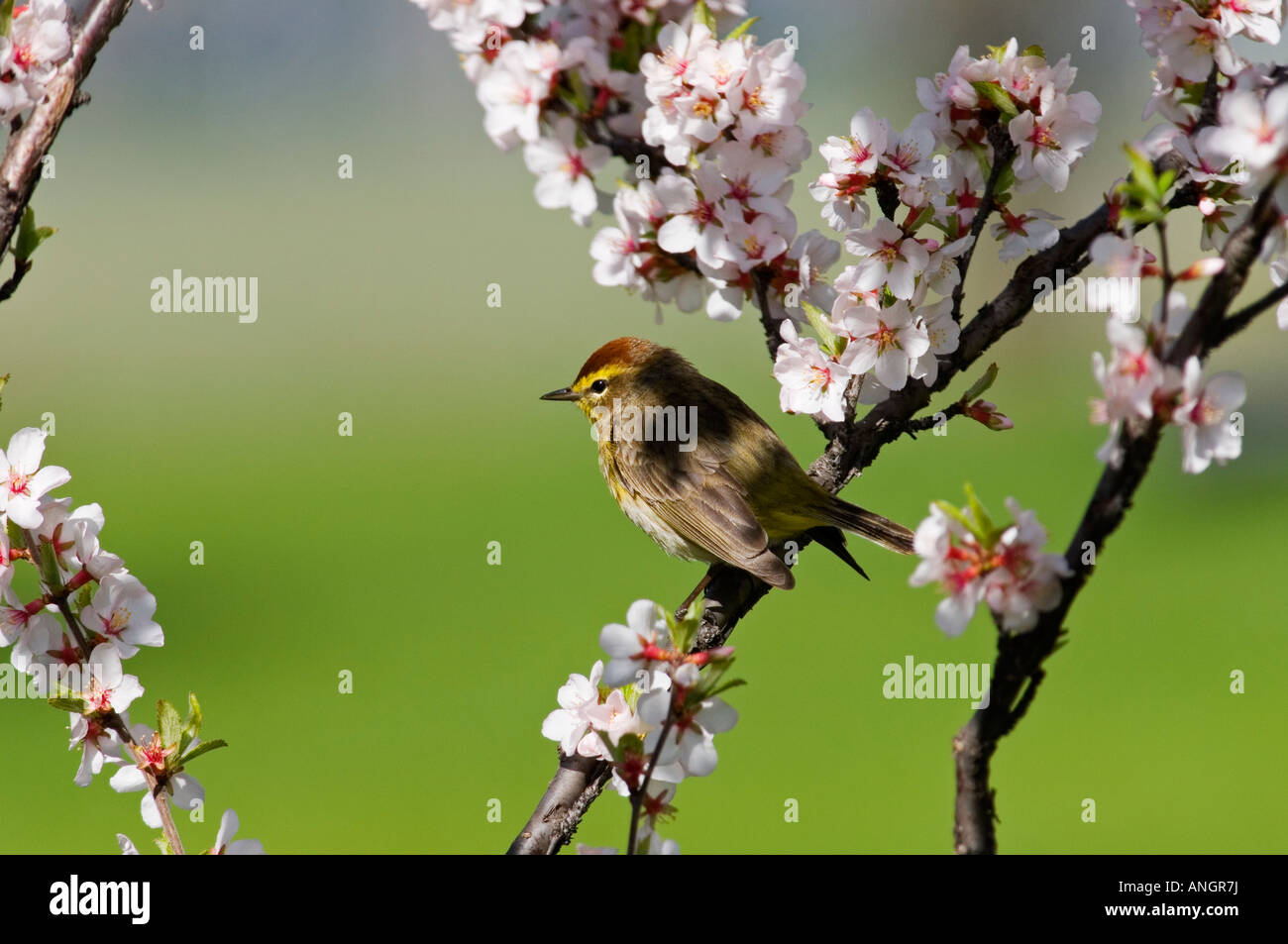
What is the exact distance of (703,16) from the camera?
5.87ft

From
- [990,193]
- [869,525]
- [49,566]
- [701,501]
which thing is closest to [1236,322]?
[990,193]

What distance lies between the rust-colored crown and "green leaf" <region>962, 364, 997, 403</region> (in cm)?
202

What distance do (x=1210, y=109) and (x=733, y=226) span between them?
820 millimetres

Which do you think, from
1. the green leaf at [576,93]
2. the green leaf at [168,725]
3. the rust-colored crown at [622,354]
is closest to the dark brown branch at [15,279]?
the green leaf at [168,725]

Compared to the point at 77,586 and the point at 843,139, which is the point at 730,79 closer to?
the point at 843,139

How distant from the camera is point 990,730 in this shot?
1384 millimetres

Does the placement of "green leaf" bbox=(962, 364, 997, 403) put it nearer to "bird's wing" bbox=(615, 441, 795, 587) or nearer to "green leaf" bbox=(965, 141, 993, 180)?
"green leaf" bbox=(965, 141, 993, 180)

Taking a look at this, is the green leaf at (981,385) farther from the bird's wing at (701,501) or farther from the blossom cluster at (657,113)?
the bird's wing at (701,501)

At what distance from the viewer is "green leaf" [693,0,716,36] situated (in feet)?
5.85

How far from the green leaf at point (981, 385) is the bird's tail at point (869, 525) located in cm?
97

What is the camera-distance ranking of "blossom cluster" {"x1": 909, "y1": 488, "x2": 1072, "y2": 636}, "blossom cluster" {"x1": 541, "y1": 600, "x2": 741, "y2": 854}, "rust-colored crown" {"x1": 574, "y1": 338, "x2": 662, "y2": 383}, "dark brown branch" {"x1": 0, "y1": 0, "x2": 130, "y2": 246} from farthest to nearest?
"rust-colored crown" {"x1": 574, "y1": 338, "x2": 662, "y2": 383} < "dark brown branch" {"x1": 0, "y1": 0, "x2": 130, "y2": 246} < "blossom cluster" {"x1": 541, "y1": 600, "x2": 741, "y2": 854} < "blossom cluster" {"x1": 909, "y1": 488, "x2": 1072, "y2": 636}

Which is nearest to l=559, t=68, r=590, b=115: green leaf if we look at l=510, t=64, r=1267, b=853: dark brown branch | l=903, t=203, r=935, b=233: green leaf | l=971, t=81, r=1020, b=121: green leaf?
l=510, t=64, r=1267, b=853: dark brown branch

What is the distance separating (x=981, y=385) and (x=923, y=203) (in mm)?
383
